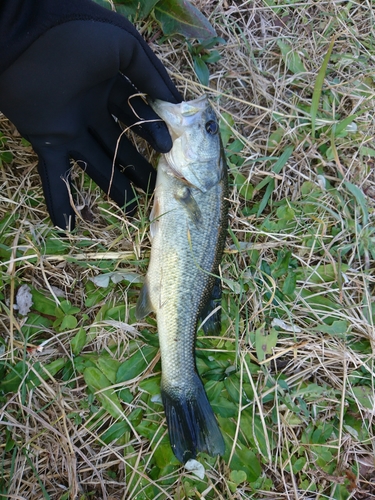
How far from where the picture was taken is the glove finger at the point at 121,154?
2.34 meters

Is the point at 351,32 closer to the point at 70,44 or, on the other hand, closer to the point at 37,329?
the point at 70,44

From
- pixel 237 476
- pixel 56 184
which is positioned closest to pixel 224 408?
pixel 237 476

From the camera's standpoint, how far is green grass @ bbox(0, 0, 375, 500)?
2.28 metres

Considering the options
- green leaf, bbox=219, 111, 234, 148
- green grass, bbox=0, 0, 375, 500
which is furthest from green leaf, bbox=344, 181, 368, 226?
green leaf, bbox=219, 111, 234, 148

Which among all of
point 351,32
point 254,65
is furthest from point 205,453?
point 351,32

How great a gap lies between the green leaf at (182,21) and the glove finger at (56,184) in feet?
3.46

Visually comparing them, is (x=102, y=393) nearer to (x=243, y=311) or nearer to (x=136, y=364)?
(x=136, y=364)

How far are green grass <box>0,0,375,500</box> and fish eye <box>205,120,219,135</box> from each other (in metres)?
0.35

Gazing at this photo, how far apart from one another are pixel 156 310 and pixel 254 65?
1799mm

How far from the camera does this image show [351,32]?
9.30ft

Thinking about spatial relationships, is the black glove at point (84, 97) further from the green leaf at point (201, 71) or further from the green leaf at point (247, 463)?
the green leaf at point (247, 463)

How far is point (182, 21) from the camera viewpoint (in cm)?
247

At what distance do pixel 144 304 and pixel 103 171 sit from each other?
0.83 metres

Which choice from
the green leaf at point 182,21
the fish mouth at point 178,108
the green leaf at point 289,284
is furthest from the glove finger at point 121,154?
the green leaf at point 289,284
